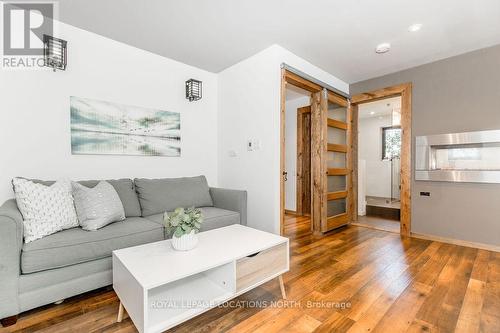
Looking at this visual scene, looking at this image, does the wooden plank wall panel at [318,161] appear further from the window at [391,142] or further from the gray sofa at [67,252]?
the window at [391,142]

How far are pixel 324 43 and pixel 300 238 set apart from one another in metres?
2.58

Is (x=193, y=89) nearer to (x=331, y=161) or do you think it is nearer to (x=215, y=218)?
(x=215, y=218)

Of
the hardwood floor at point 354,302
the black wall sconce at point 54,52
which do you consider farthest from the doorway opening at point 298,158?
the black wall sconce at point 54,52

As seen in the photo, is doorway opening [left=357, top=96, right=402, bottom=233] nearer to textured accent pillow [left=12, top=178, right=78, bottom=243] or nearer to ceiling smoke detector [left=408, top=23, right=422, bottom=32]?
ceiling smoke detector [left=408, top=23, right=422, bottom=32]

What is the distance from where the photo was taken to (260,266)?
1.67 m

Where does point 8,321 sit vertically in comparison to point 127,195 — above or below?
below

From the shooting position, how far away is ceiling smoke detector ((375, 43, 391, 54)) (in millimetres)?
2861

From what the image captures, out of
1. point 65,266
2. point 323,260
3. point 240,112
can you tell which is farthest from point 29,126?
point 323,260

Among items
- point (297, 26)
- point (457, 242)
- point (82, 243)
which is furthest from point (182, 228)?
point (457, 242)

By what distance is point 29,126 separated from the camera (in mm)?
2236

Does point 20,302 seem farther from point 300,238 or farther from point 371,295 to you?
point 300,238

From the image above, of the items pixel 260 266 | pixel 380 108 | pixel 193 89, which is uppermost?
pixel 380 108

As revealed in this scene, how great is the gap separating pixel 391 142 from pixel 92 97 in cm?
716

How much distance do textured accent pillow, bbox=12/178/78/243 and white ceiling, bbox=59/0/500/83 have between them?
1690 millimetres
